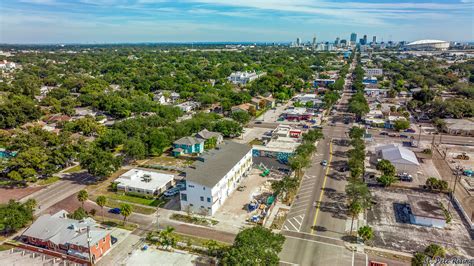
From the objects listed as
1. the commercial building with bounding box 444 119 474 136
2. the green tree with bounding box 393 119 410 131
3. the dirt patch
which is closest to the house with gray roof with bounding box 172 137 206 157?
the dirt patch

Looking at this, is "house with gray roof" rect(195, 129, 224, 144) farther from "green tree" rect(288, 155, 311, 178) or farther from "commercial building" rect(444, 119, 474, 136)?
"commercial building" rect(444, 119, 474, 136)

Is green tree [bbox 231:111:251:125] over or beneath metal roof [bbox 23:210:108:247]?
over

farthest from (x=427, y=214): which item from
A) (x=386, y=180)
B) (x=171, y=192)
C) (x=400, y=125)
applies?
(x=400, y=125)

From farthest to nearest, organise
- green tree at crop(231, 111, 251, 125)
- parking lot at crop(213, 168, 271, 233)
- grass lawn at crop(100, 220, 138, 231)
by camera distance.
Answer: green tree at crop(231, 111, 251, 125), parking lot at crop(213, 168, 271, 233), grass lawn at crop(100, 220, 138, 231)

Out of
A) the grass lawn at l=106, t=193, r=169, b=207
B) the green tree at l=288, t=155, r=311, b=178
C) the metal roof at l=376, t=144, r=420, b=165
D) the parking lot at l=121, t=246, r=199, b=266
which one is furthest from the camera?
the metal roof at l=376, t=144, r=420, b=165

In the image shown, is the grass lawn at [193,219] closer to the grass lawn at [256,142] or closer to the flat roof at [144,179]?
the flat roof at [144,179]

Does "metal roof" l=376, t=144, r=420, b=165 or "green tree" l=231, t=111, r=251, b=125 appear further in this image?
"green tree" l=231, t=111, r=251, b=125

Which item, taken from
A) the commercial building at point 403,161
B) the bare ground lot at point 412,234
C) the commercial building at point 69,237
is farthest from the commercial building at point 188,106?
the bare ground lot at point 412,234

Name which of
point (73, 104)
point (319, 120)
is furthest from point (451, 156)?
point (73, 104)
